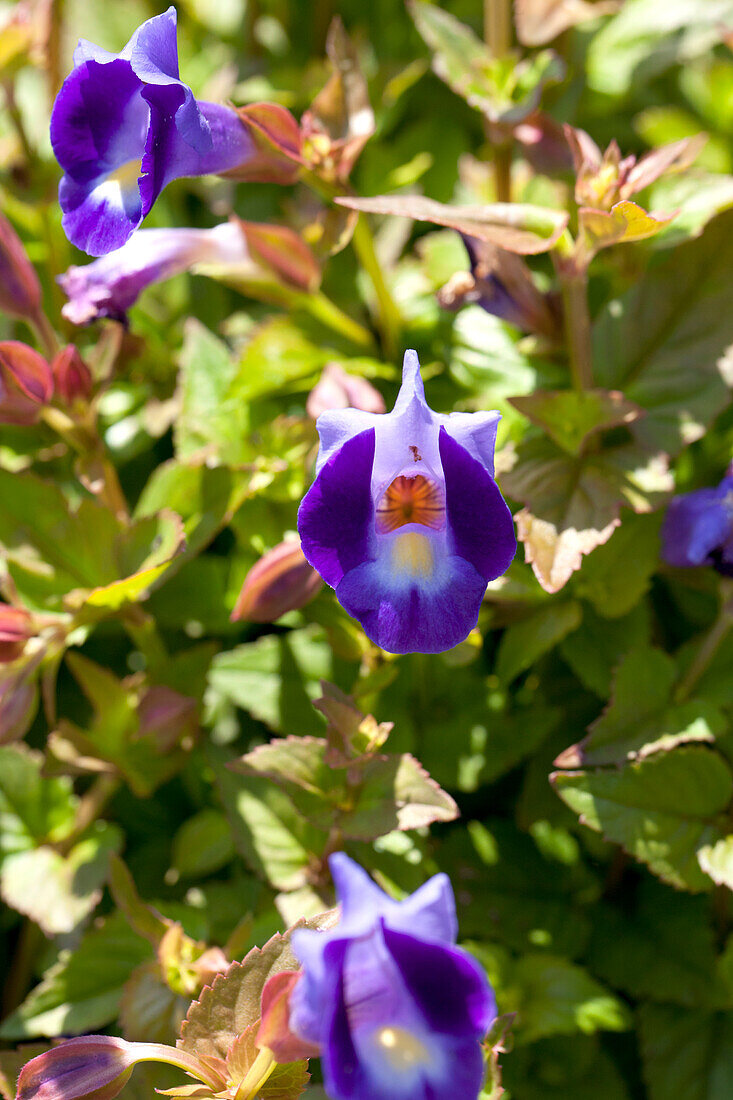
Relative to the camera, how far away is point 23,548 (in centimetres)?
100

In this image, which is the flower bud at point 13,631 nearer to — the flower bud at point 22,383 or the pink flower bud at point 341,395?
the flower bud at point 22,383

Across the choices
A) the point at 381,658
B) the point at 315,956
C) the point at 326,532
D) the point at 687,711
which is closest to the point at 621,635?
the point at 687,711

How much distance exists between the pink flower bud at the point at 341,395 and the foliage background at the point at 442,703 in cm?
5

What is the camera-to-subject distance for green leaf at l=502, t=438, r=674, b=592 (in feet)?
2.67

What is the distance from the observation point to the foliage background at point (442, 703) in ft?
2.83

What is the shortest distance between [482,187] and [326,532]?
67 centimetres

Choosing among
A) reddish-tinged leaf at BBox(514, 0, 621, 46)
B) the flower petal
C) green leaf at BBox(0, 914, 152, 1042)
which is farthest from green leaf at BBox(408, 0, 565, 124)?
green leaf at BBox(0, 914, 152, 1042)

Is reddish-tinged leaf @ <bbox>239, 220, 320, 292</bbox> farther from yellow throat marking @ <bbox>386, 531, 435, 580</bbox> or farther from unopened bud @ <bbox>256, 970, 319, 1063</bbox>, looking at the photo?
unopened bud @ <bbox>256, 970, 319, 1063</bbox>

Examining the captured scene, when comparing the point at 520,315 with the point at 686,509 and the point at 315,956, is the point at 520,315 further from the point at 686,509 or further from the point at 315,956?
the point at 315,956

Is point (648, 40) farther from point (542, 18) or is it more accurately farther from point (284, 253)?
→ point (284, 253)

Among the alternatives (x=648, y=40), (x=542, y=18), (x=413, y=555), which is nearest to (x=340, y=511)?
(x=413, y=555)

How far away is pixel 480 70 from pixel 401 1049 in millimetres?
960

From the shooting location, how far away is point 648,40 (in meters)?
1.25

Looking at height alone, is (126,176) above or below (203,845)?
above
